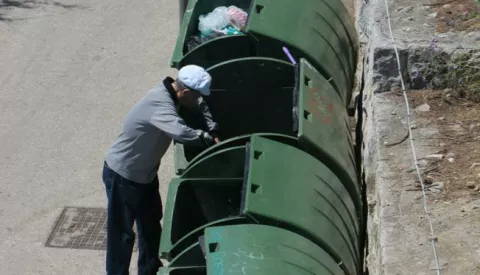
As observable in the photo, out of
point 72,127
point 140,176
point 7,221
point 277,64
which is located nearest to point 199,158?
point 140,176

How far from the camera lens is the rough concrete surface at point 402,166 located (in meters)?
5.11

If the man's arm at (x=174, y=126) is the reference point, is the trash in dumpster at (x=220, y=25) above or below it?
above

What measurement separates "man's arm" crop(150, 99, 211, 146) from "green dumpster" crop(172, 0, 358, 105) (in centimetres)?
65

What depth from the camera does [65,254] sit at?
7234 mm

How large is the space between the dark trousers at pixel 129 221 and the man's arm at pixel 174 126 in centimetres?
57

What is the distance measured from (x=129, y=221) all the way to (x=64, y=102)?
10.1 feet

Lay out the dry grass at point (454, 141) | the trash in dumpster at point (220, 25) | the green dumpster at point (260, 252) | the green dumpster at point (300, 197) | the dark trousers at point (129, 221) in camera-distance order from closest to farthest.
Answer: the green dumpster at point (260, 252), the green dumpster at point (300, 197), the dry grass at point (454, 141), the dark trousers at point (129, 221), the trash in dumpster at point (220, 25)

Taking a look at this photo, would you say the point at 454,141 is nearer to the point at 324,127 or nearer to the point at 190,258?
the point at 324,127

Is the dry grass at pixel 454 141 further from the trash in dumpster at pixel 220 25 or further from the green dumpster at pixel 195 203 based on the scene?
the trash in dumpster at pixel 220 25

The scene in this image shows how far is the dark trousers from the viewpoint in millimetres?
6441

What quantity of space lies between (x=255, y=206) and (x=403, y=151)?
143cm

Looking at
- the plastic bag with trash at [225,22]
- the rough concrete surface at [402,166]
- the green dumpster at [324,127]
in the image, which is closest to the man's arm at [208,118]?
the green dumpster at [324,127]

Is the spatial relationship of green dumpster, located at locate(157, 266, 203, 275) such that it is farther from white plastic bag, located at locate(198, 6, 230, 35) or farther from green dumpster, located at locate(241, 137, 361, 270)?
white plastic bag, located at locate(198, 6, 230, 35)

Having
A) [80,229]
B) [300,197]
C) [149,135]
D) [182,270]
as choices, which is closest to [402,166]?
[300,197]
